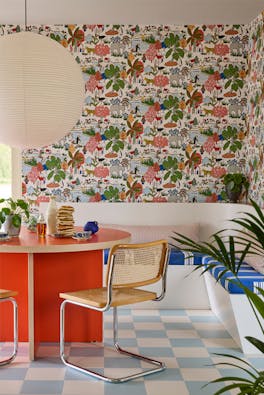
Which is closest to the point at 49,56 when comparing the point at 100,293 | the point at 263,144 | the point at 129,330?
the point at 100,293

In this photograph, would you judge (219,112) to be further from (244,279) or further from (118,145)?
(244,279)

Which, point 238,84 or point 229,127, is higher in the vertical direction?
point 238,84

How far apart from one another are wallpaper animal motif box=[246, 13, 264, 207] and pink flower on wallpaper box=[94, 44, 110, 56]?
147 cm

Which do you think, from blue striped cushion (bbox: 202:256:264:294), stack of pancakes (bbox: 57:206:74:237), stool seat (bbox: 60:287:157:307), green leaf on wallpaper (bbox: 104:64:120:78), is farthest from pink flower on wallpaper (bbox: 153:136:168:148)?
stool seat (bbox: 60:287:157:307)

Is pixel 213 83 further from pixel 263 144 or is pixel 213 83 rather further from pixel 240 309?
pixel 240 309

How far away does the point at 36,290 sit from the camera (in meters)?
3.99

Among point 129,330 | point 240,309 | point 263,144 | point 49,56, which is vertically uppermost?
point 49,56

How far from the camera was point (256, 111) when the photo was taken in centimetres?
578

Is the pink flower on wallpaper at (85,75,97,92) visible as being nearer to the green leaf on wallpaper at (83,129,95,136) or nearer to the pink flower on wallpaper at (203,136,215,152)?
the green leaf on wallpaper at (83,129,95,136)

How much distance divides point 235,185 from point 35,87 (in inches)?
115

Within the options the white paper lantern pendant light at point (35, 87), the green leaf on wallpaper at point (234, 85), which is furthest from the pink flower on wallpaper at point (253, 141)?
the white paper lantern pendant light at point (35, 87)

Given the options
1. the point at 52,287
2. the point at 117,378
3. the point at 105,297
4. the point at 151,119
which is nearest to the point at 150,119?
the point at 151,119

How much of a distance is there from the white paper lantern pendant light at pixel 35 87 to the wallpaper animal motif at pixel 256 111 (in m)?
2.44

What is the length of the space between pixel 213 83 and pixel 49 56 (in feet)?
9.67
